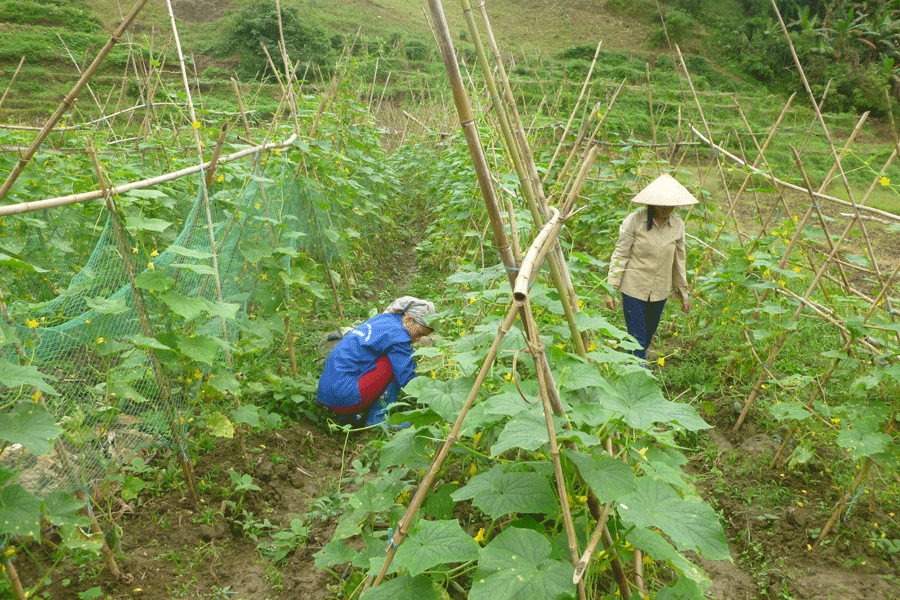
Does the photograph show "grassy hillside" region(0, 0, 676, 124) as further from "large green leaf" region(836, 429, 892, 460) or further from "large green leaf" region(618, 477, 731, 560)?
"large green leaf" region(618, 477, 731, 560)

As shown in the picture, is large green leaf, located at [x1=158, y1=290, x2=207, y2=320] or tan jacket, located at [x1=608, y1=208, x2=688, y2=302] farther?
tan jacket, located at [x1=608, y1=208, x2=688, y2=302]

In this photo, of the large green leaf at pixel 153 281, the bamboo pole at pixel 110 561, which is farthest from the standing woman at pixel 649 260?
the bamboo pole at pixel 110 561

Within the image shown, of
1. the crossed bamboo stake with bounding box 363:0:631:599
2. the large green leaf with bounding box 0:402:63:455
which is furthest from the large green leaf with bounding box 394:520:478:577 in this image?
the large green leaf with bounding box 0:402:63:455

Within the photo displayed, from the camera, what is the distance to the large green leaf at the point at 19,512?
1.54 meters

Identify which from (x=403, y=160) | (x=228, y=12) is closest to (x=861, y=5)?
(x=403, y=160)

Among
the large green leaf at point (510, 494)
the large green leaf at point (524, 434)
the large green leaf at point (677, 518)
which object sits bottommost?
the large green leaf at point (510, 494)

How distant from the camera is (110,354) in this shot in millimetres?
2150

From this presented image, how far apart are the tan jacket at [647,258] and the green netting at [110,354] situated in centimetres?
244

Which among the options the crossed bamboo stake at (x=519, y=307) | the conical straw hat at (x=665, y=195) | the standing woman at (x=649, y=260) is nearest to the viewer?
the crossed bamboo stake at (x=519, y=307)

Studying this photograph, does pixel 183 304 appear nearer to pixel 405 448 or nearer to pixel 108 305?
pixel 108 305

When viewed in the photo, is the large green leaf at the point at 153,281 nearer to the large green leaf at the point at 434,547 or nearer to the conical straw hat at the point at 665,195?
the large green leaf at the point at 434,547

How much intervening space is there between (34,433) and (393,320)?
2.13 meters

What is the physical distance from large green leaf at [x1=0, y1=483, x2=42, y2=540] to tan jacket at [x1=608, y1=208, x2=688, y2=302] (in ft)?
10.3

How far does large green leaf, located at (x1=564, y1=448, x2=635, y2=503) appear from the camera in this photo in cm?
137
